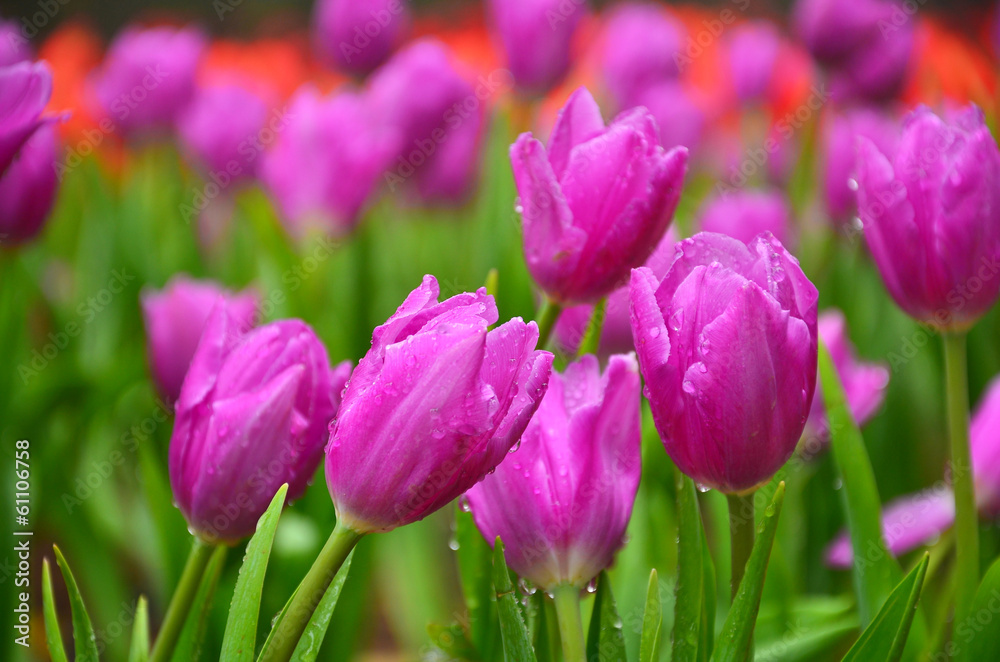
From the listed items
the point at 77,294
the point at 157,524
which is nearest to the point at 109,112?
the point at 77,294

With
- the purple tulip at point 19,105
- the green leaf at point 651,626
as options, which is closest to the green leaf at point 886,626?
the green leaf at point 651,626

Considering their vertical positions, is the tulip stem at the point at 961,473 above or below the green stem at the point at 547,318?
below

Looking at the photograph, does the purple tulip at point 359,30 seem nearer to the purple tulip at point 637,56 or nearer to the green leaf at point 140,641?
the purple tulip at point 637,56

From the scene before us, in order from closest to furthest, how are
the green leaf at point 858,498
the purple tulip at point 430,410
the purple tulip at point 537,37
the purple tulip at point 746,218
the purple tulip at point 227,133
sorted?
1. the purple tulip at point 430,410
2. the green leaf at point 858,498
3. the purple tulip at point 746,218
4. the purple tulip at point 537,37
5. the purple tulip at point 227,133

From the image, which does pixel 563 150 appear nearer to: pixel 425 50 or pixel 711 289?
pixel 711 289

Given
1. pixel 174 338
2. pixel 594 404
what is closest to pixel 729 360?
pixel 594 404

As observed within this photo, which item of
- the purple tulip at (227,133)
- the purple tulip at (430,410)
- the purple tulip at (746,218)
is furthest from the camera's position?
the purple tulip at (227,133)

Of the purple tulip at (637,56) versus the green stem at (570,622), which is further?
the purple tulip at (637,56)
